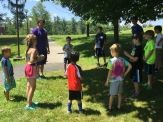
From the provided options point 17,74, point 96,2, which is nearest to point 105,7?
point 96,2

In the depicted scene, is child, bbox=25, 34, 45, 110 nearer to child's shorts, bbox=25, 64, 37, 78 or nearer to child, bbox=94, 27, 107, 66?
child's shorts, bbox=25, 64, 37, 78

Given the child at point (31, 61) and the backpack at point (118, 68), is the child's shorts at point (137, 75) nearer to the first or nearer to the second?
the backpack at point (118, 68)

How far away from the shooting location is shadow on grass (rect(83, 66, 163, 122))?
9984 mm

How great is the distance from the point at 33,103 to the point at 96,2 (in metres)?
3.99

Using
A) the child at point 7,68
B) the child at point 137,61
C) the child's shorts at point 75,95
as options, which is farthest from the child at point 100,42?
the child's shorts at point 75,95

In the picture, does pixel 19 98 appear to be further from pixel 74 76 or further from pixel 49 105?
pixel 74 76

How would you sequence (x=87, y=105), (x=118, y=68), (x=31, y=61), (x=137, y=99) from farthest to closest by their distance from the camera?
(x=137, y=99)
(x=87, y=105)
(x=31, y=61)
(x=118, y=68)

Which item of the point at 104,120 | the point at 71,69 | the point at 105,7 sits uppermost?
the point at 105,7

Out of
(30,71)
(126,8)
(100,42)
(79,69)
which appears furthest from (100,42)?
(79,69)

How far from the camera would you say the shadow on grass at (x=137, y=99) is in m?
9.98

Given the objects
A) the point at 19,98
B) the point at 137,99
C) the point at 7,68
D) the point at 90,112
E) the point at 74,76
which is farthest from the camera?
the point at 19,98

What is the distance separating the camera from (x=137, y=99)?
11.0m

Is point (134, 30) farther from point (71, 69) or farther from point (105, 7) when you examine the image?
point (71, 69)

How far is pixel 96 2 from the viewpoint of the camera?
13.1 meters
